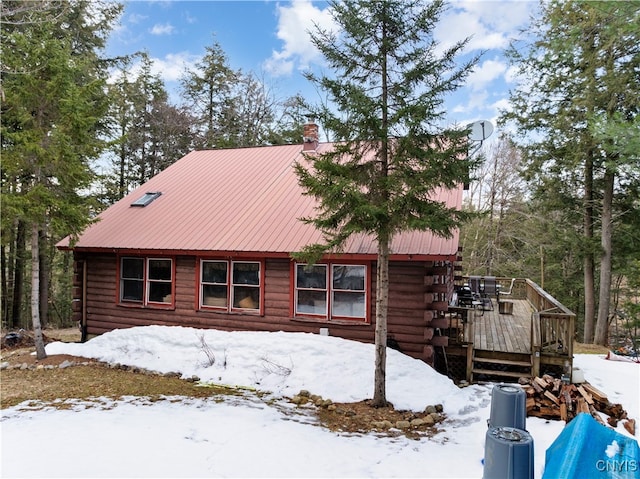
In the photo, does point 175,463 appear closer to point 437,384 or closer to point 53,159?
point 437,384


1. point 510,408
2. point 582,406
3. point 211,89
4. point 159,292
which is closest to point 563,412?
point 582,406

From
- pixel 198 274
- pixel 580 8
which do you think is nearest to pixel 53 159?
pixel 198 274

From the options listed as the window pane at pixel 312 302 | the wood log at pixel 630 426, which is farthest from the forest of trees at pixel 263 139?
the window pane at pixel 312 302

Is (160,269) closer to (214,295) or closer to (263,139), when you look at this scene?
(214,295)

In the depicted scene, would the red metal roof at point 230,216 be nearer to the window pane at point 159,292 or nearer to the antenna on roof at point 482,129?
the window pane at point 159,292

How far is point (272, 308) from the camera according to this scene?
30.1 ft

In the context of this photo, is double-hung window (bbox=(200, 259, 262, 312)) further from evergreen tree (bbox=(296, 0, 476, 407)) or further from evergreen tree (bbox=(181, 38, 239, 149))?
evergreen tree (bbox=(181, 38, 239, 149))

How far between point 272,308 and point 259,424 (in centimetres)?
391

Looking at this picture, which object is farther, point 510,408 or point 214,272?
point 214,272

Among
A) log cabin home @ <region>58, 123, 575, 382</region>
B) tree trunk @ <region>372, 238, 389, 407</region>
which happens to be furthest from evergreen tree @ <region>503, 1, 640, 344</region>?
tree trunk @ <region>372, 238, 389, 407</region>

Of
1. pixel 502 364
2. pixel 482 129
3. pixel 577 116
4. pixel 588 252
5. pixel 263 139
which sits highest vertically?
pixel 263 139

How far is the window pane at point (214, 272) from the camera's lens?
32.0 feet

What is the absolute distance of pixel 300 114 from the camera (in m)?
6.19

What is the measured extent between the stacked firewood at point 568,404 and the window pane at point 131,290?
933cm
